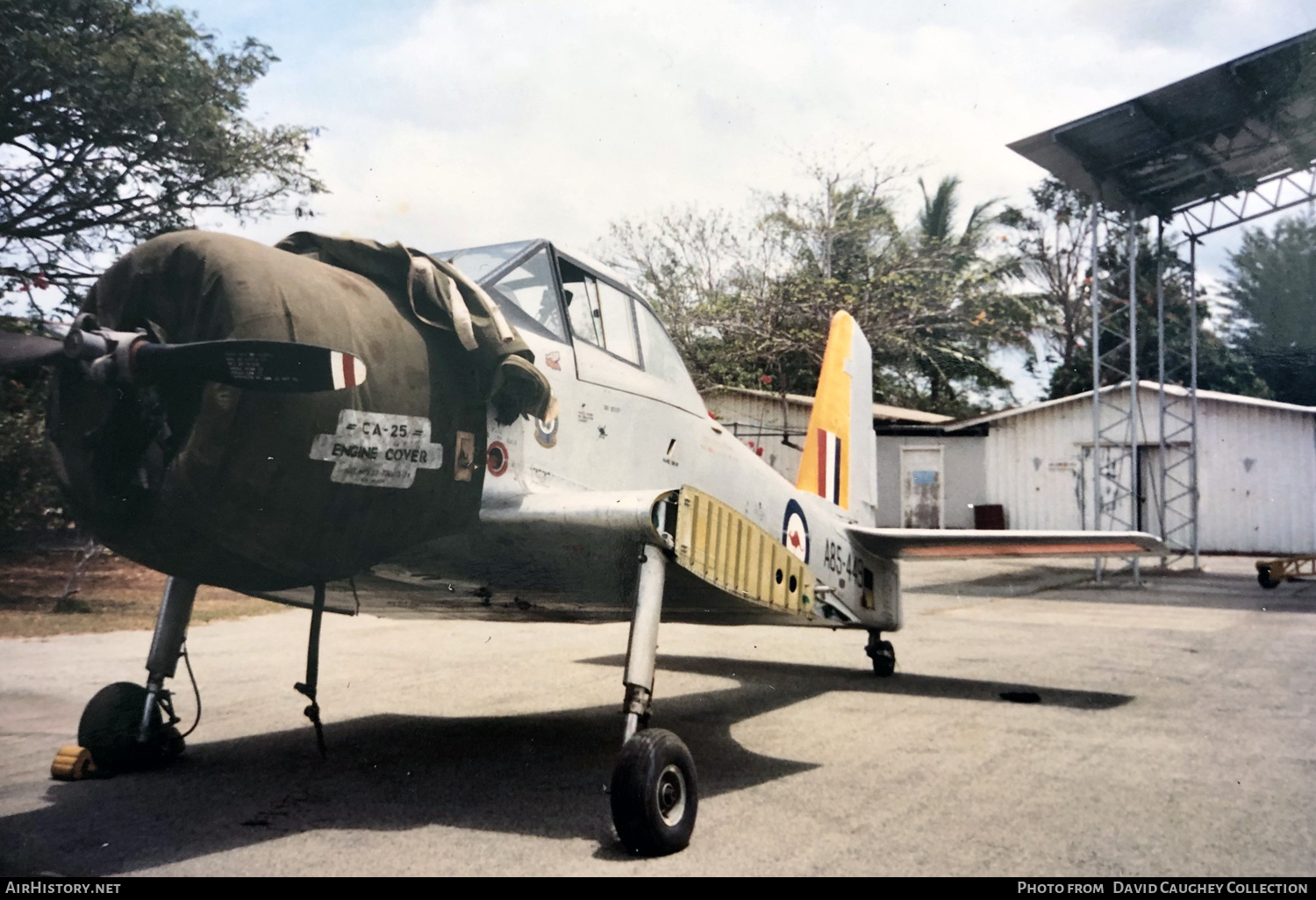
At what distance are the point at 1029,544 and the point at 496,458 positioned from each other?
4.35 meters

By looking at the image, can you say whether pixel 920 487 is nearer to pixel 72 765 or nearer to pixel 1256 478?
pixel 1256 478

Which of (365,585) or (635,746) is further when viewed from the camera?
(365,585)

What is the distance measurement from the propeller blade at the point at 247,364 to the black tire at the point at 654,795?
1.95 metres

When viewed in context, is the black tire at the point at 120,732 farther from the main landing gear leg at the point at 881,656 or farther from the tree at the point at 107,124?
the main landing gear leg at the point at 881,656

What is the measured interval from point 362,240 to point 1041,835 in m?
3.87

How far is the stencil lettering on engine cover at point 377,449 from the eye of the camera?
11.9 feet

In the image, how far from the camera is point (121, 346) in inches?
129

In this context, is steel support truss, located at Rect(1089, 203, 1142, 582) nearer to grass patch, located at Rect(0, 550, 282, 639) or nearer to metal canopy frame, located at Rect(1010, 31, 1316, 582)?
metal canopy frame, located at Rect(1010, 31, 1316, 582)

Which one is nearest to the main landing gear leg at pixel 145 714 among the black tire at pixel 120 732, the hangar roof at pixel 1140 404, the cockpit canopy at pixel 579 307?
the black tire at pixel 120 732

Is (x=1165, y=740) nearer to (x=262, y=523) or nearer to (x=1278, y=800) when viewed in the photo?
(x=1278, y=800)

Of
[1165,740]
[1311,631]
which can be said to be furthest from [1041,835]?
[1311,631]

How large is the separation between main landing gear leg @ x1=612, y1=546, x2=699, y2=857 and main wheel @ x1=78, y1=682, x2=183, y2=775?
2.82 metres

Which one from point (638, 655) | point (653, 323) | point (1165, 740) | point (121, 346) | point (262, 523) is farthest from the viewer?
point (1165, 740)

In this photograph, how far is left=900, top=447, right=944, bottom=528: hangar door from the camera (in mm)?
28984
